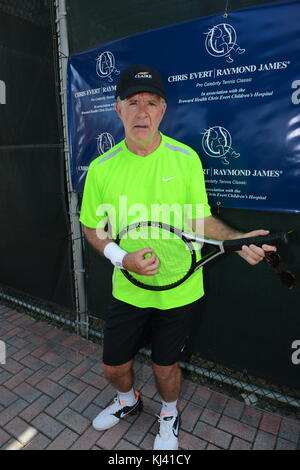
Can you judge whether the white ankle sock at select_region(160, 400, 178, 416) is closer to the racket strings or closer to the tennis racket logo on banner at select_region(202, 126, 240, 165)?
the racket strings

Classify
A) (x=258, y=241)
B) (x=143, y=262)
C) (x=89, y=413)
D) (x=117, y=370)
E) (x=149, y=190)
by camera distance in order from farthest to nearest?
(x=89, y=413)
(x=117, y=370)
(x=149, y=190)
(x=143, y=262)
(x=258, y=241)

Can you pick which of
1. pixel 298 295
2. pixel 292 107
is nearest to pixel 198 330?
pixel 298 295

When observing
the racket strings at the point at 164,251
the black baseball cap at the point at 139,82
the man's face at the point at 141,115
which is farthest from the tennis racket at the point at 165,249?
the black baseball cap at the point at 139,82

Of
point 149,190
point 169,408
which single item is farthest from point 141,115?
point 169,408

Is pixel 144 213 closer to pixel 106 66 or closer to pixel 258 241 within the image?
pixel 258 241

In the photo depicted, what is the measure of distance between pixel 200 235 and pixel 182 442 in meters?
1.84

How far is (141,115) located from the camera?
2320mm

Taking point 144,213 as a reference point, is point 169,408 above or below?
below

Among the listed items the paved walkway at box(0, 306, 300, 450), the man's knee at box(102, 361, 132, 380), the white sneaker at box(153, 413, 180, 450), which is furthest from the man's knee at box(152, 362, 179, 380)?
the paved walkway at box(0, 306, 300, 450)

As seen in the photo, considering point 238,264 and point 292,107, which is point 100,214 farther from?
point 292,107

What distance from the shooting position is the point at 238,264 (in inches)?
125

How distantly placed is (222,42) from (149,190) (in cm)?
140

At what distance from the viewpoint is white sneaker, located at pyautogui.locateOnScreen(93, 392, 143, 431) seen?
2998 millimetres

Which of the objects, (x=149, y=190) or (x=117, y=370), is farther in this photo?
(x=117, y=370)
